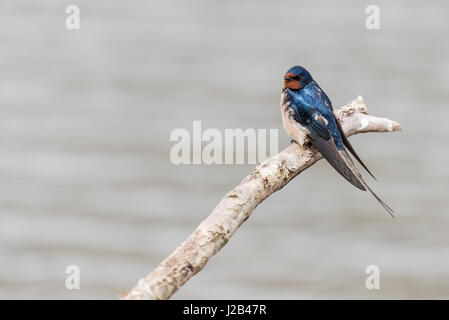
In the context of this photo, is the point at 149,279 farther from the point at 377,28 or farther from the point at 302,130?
the point at 377,28

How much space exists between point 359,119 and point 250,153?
3164 millimetres

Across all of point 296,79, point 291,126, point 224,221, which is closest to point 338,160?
point 291,126

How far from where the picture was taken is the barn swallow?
3.63 metres

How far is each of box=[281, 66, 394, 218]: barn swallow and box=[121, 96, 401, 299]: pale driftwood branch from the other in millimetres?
106

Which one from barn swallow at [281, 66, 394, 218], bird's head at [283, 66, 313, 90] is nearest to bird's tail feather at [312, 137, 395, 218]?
barn swallow at [281, 66, 394, 218]

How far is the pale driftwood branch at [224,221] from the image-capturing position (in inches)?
89.4

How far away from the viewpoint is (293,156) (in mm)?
3330

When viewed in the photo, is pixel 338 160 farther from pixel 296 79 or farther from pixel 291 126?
pixel 296 79

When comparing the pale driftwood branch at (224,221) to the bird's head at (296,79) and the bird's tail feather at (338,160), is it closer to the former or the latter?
the bird's tail feather at (338,160)

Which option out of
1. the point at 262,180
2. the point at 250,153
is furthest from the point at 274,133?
the point at 262,180

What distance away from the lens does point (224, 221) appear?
2611mm

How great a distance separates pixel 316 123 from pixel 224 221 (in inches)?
52.7

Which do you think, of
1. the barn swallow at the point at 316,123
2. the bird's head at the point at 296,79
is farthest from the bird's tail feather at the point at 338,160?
the bird's head at the point at 296,79

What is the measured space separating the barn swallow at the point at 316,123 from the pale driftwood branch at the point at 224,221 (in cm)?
11
